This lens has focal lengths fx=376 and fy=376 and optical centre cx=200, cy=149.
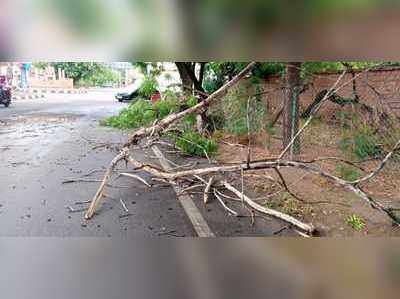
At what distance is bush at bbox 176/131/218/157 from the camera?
408 cm

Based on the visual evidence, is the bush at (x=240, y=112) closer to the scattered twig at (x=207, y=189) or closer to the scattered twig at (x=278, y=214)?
the scattered twig at (x=207, y=189)

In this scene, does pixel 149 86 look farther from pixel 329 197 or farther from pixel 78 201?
pixel 329 197

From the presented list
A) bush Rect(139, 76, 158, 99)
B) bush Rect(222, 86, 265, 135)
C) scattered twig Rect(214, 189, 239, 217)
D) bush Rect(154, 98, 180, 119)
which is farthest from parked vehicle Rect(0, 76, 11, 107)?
scattered twig Rect(214, 189, 239, 217)

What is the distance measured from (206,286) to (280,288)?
0.13 m

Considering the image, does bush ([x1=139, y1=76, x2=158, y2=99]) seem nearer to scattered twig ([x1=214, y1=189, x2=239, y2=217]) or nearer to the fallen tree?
the fallen tree

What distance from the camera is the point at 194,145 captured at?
4.11 m

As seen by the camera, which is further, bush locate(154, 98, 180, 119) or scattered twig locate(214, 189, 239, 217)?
bush locate(154, 98, 180, 119)

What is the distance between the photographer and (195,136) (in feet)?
14.0

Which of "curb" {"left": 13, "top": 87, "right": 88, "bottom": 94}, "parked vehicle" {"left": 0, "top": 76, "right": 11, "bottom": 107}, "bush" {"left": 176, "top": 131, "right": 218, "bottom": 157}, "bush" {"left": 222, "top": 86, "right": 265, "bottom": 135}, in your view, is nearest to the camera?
"bush" {"left": 176, "top": 131, "right": 218, "bottom": 157}

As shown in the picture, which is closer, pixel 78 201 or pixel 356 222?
pixel 356 222

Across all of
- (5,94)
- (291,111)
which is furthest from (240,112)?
(5,94)
